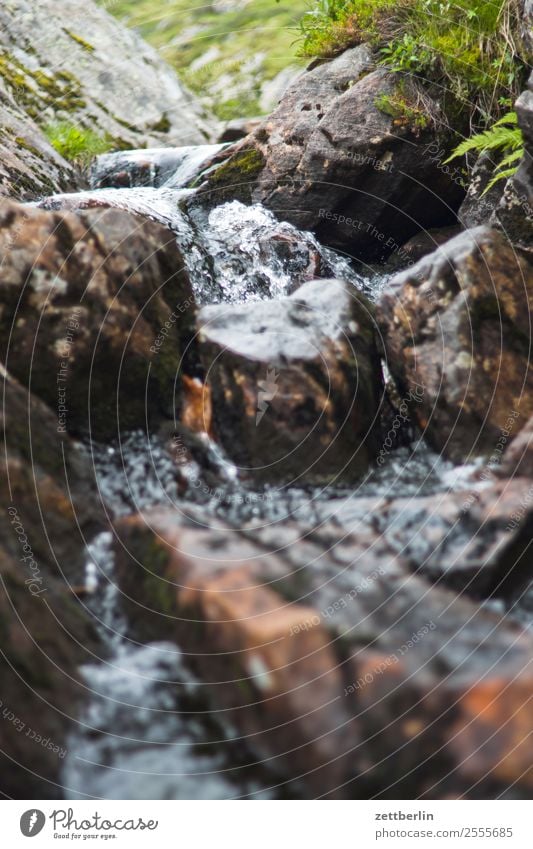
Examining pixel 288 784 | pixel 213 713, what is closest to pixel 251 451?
pixel 213 713

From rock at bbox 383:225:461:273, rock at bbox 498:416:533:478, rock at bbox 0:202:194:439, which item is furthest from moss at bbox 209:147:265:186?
rock at bbox 498:416:533:478

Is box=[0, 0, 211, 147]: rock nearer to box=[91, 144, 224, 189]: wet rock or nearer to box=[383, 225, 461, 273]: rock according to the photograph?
box=[91, 144, 224, 189]: wet rock

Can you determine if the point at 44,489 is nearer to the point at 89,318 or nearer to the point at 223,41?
the point at 89,318

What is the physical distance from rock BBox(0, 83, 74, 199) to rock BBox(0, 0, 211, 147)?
1.32m

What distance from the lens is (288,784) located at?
2564 millimetres

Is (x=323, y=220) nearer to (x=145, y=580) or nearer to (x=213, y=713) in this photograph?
(x=145, y=580)

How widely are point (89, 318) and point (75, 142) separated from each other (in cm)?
713

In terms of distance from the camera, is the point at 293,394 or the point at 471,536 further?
the point at 293,394

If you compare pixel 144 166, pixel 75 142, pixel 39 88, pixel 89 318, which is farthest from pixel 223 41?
pixel 89 318

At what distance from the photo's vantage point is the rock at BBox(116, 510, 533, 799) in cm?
245

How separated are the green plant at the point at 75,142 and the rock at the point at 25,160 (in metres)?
0.55

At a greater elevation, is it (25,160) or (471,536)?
(25,160)

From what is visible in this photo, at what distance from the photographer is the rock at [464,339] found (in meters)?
4.07

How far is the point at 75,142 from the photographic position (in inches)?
390
